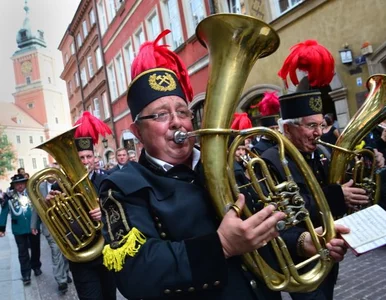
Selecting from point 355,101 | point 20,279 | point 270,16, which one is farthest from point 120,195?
point 270,16

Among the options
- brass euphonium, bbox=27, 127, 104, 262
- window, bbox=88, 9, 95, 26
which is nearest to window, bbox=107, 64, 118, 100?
window, bbox=88, 9, 95, 26

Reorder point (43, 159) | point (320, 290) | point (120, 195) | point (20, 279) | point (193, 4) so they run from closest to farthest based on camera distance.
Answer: point (120, 195) → point (320, 290) → point (20, 279) → point (193, 4) → point (43, 159)

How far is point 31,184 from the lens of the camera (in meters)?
3.78

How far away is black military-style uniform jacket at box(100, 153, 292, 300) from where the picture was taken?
4.98 feet

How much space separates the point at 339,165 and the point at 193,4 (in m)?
11.6

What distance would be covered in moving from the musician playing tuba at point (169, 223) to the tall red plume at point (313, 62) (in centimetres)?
218

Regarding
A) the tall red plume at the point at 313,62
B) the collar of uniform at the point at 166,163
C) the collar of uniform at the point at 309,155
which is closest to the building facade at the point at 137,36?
the tall red plume at the point at 313,62

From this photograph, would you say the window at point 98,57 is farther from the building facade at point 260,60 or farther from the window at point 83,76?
the window at point 83,76

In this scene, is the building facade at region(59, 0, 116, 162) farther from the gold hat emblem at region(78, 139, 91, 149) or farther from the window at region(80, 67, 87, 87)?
the gold hat emblem at region(78, 139, 91, 149)

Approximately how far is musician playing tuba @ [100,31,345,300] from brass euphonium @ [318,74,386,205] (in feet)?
3.97

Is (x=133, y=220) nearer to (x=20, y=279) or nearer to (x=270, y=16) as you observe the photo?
(x=20, y=279)

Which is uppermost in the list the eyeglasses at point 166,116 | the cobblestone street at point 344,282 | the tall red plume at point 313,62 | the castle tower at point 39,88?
the castle tower at point 39,88

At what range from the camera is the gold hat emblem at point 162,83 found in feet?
6.22

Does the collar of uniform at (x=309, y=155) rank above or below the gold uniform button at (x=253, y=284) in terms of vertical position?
above
